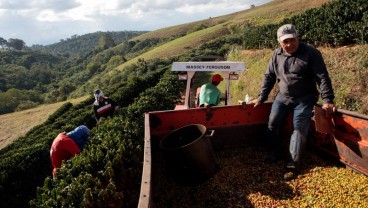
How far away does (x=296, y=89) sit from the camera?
487cm

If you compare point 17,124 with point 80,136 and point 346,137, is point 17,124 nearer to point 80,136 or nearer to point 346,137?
point 80,136

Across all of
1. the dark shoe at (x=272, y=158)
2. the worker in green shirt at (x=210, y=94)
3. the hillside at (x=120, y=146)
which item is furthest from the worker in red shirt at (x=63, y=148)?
the dark shoe at (x=272, y=158)

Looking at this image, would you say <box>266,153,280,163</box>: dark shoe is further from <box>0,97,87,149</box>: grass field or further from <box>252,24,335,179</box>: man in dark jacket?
<box>0,97,87,149</box>: grass field

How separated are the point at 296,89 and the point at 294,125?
52 centimetres

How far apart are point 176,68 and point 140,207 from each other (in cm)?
451

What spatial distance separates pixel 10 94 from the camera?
74312mm

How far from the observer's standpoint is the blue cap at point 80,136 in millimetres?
6070

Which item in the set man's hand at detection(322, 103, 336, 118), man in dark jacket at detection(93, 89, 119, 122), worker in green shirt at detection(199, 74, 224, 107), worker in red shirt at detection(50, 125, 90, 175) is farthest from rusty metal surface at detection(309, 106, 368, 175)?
man in dark jacket at detection(93, 89, 119, 122)

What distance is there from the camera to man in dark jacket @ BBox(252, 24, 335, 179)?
4.60 meters

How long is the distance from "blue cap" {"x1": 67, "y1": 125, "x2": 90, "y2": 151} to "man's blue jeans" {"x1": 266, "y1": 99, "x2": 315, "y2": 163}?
3.24 metres

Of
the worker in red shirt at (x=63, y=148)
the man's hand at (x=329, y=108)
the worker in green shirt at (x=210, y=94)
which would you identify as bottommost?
the worker in red shirt at (x=63, y=148)

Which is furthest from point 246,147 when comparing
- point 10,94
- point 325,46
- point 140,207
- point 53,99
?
point 10,94

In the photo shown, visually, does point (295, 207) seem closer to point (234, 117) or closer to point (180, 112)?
point (234, 117)

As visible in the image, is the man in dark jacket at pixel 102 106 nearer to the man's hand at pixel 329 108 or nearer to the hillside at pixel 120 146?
the hillside at pixel 120 146
